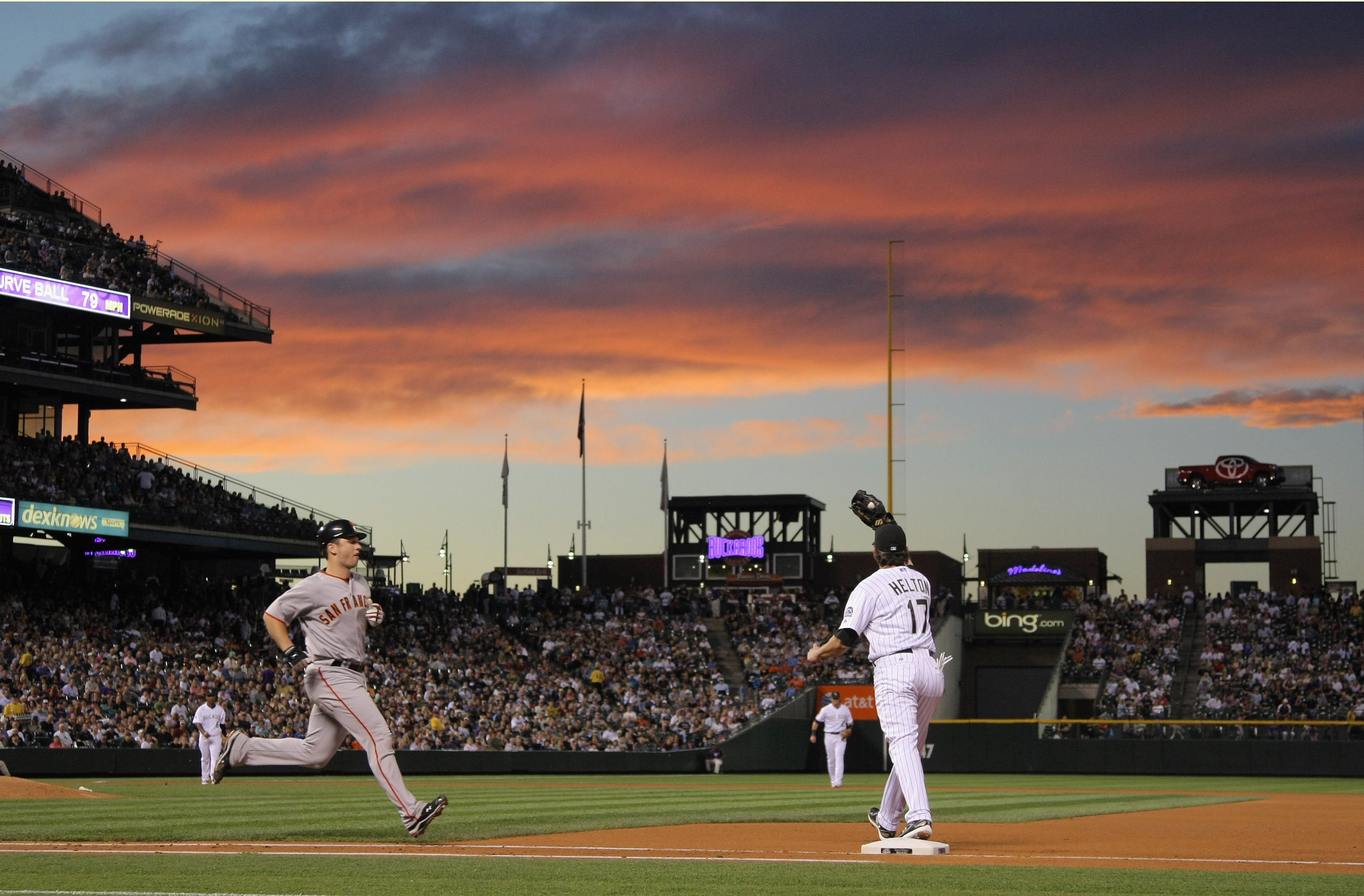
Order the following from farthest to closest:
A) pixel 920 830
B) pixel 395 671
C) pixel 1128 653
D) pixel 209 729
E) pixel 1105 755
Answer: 1. pixel 1128 653
2. pixel 395 671
3. pixel 1105 755
4. pixel 209 729
5. pixel 920 830

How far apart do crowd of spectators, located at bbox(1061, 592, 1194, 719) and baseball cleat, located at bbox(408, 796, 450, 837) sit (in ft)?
90.0

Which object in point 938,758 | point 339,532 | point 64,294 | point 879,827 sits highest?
point 64,294

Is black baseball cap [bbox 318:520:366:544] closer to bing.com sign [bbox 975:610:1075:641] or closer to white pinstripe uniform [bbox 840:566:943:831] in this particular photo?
white pinstripe uniform [bbox 840:566:943:831]

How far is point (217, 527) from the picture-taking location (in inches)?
1614

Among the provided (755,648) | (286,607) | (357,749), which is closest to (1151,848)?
(286,607)

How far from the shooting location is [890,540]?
29.9ft

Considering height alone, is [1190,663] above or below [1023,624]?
below

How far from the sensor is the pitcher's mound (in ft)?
53.5

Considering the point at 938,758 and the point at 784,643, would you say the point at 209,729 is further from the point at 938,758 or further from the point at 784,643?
the point at 784,643

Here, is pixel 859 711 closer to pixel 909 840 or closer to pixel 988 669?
pixel 988 669

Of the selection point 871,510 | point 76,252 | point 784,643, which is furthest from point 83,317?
point 871,510

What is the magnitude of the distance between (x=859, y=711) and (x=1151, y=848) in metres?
28.5

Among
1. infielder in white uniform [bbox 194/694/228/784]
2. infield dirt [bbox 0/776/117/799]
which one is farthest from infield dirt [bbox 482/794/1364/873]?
infielder in white uniform [bbox 194/694/228/784]

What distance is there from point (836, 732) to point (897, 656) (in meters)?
17.2
